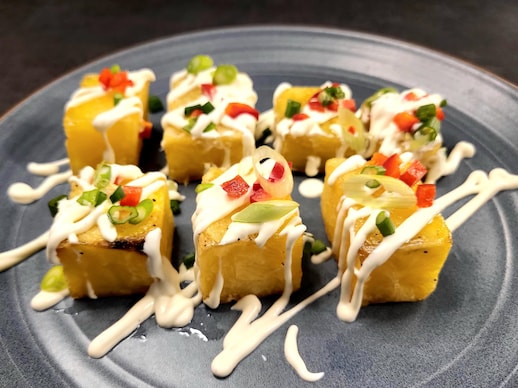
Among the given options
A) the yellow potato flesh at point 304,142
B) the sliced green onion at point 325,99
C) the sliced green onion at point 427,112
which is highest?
the sliced green onion at point 427,112

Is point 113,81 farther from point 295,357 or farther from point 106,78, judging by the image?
point 295,357

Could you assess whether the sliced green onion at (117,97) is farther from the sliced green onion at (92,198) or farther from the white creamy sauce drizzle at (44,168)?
the sliced green onion at (92,198)

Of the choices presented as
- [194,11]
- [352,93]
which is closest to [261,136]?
[352,93]

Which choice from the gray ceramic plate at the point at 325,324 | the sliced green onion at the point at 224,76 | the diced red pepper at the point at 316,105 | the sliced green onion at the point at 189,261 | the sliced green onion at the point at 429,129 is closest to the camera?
the gray ceramic plate at the point at 325,324

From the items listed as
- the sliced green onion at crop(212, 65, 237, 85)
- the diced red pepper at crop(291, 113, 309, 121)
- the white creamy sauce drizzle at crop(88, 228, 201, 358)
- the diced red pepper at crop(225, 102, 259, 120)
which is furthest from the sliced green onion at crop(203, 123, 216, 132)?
the white creamy sauce drizzle at crop(88, 228, 201, 358)

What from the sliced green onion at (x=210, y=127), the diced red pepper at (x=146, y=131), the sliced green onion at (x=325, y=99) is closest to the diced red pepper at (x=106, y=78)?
the diced red pepper at (x=146, y=131)

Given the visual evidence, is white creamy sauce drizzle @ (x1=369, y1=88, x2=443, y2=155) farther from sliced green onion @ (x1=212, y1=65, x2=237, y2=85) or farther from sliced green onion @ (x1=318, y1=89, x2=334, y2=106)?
sliced green onion @ (x1=212, y1=65, x2=237, y2=85)

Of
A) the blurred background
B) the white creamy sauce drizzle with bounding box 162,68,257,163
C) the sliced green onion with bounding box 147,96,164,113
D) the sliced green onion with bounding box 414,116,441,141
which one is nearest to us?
the sliced green onion with bounding box 414,116,441,141
